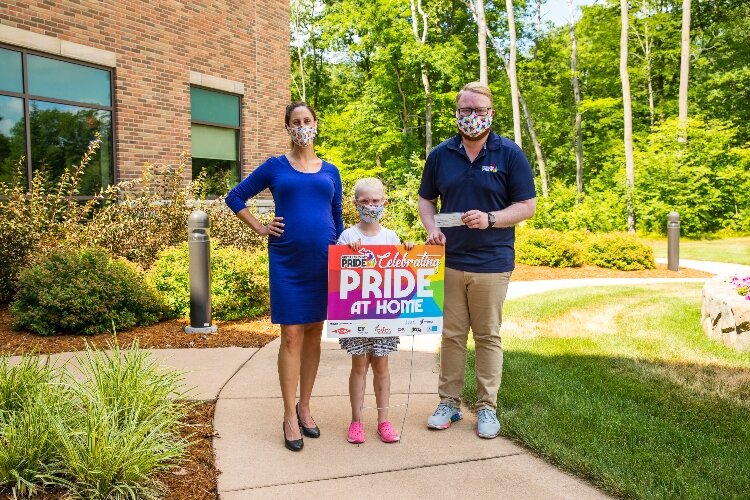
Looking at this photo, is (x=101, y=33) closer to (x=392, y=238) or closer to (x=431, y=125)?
(x=392, y=238)

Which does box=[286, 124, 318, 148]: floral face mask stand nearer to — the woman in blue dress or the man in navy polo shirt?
the woman in blue dress

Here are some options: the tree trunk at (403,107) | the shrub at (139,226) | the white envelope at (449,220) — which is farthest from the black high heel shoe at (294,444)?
the tree trunk at (403,107)

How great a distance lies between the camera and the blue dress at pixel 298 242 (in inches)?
150

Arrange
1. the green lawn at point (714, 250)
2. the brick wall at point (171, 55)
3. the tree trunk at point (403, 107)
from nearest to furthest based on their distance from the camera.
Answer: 1. the brick wall at point (171, 55)
2. the green lawn at point (714, 250)
3. the tree trunk at point (403, 107)

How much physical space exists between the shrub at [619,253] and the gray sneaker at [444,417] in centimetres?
1062

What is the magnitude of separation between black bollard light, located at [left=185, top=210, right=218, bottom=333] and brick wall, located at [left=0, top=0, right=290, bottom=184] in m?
4.49

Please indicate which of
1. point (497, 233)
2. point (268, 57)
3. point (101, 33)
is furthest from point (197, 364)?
point (268, 57)

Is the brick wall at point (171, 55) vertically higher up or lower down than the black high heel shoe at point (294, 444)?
higher up

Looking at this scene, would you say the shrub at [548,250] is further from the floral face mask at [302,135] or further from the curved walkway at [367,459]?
the floral face mask at [302,135]

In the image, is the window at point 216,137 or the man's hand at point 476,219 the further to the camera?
the window at point 216,137

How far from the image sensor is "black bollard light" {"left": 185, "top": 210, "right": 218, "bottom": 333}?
269 inches

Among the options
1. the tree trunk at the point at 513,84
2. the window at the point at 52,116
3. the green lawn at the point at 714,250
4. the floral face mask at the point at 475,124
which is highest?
the tree trunk at the point at 513,84

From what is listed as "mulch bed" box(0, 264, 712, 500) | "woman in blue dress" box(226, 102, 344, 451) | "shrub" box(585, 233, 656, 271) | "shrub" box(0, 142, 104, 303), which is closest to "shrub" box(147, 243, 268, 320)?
"mulch bed" box(0, 264, 712, 500)

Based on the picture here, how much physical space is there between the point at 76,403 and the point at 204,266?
3.36 metres
